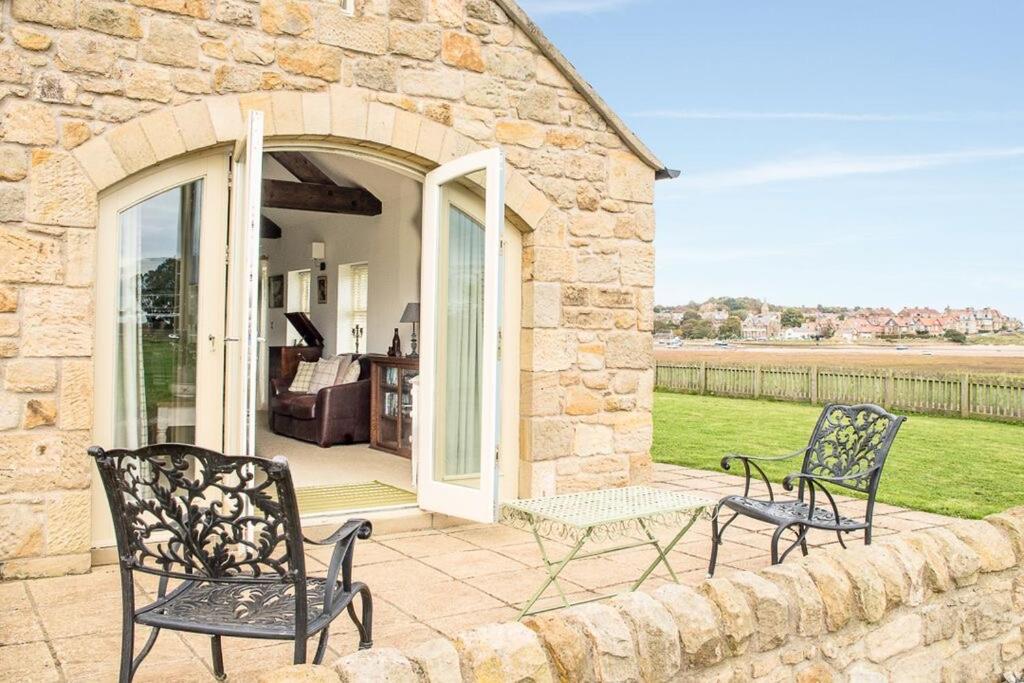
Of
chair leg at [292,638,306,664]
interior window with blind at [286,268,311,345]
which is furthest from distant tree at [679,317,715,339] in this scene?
chair leg at [292,638,306,664]

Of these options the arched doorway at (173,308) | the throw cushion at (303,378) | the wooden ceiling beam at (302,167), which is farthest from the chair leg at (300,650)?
the wooden ceiling beam at (302,167)

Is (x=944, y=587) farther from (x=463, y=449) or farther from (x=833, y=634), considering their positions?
(x=463, y=449)

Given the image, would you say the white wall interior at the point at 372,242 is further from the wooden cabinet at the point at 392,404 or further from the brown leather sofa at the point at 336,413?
the wooden cabinet at the point at 392,404

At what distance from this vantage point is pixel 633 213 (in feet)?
20.7

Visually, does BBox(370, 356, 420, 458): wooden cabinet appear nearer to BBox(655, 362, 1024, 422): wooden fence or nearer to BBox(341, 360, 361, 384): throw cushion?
BBox(341, 360, 361, 384): throw cushion

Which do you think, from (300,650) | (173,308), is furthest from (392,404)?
(300,650)

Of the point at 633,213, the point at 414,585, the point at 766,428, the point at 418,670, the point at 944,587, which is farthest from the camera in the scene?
the point at 766,428

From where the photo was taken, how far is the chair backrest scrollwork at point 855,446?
4465 millimetres

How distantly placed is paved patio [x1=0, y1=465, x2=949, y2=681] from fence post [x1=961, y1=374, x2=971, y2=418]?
28.7ft

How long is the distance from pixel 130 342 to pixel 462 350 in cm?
196

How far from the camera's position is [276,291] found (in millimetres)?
14258

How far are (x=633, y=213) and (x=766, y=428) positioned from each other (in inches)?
278

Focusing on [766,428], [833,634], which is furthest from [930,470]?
[833,634]

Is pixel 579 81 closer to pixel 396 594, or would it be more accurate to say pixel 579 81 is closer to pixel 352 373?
pixel 396 594
